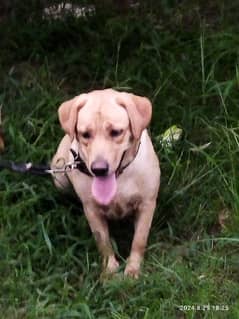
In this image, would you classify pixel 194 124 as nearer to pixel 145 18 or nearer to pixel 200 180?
pixel 200 180

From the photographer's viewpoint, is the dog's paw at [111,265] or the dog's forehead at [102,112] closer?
the dog's forehead at [102,112]

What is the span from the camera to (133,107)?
4.46 metres

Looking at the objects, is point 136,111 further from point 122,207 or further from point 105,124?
point 122,207

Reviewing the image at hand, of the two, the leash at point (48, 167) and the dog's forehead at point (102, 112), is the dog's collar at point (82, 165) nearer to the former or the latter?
the leash at point (48, 167)

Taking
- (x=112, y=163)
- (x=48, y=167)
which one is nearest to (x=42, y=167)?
(x=48, y=167)

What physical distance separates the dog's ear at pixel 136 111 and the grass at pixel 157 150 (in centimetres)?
64

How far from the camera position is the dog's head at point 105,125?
4.34 meters

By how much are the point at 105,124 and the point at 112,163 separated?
6.9 inches

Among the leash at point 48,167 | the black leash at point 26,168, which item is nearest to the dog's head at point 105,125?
the leash at point 48,167

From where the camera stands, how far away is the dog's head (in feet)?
14.3

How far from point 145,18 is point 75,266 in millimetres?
2089

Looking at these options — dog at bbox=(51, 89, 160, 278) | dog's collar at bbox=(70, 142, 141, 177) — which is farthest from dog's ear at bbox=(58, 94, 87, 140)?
dog's collar at bbox=(70, 142, 141, 177)

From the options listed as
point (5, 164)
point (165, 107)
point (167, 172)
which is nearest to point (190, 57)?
point (165, 107)

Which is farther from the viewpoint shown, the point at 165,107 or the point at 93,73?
the point at 93,73
